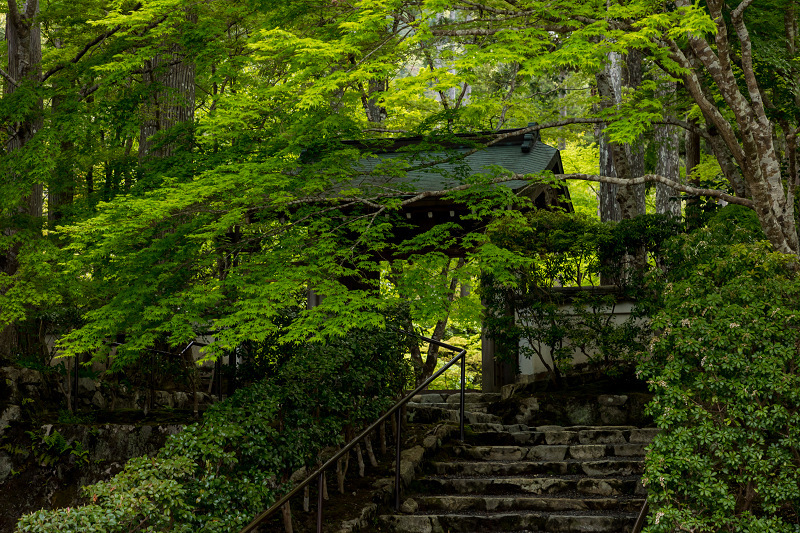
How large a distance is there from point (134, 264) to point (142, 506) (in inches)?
121

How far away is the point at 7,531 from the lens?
8633mm

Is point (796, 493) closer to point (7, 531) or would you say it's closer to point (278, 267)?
point (278, 267)

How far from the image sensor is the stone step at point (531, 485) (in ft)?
21.7

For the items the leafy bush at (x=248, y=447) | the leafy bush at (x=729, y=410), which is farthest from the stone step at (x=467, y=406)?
the leafy bush at (x=729, y=410)

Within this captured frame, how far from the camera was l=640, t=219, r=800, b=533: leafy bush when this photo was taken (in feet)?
15.3

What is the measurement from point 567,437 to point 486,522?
2.24 metres

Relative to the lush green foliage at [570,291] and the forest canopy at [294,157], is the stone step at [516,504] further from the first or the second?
the lush green foliage at [570,291]

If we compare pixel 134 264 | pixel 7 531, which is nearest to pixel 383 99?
pixel 134 264

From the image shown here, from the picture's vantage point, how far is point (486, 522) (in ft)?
20.3

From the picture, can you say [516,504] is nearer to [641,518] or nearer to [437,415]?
[641,518]

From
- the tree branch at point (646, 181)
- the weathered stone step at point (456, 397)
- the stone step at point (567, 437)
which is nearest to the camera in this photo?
the tree branch at point (646, 181)

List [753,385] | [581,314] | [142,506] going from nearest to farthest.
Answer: [142,506], [753,385], [581,314]

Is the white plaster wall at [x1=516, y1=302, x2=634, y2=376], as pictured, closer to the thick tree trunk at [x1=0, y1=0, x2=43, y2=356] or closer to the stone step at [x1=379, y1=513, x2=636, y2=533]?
the stone step at [x1=379, y1=513, x2=636, y2=533]

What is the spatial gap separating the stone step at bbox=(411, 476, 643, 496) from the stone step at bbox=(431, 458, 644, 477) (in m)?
0.19
